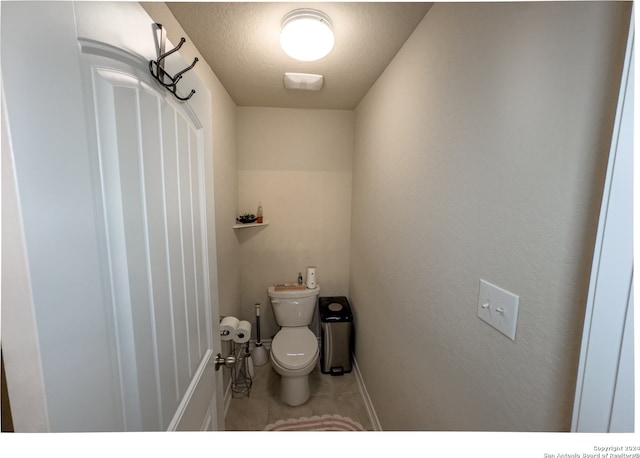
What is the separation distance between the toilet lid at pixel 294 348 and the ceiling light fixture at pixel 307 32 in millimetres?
1846

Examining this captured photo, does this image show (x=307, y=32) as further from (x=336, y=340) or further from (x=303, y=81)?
(x=336, y=340)

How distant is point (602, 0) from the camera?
17.9 inches

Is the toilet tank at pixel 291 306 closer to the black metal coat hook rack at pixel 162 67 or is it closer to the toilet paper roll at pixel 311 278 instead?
the toilet paper roll at pixel 311 278

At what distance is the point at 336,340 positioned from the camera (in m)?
2.05

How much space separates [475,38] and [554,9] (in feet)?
0.82

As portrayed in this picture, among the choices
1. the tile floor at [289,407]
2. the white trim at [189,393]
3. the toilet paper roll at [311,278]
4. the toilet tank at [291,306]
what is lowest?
the tile floor at [289,407]

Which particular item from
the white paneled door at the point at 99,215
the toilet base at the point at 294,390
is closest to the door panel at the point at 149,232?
the white paneled door at the point at 99,215

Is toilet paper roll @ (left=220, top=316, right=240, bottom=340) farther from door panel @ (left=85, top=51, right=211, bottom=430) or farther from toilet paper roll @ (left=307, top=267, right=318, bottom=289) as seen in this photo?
→ toilet paper roll @ (left=307, top=267, right=318, bottom=289)

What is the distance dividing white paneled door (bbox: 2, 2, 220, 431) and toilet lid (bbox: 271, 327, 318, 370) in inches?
39.5

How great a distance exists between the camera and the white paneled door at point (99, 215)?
31 cm

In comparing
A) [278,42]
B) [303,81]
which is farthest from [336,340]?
[278,42]

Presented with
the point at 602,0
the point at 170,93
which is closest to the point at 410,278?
the point at 602,0

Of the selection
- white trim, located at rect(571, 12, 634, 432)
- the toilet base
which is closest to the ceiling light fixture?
white trim, located at rect(571, 12, 634, 432)

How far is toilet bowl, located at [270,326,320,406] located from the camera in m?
1.68
